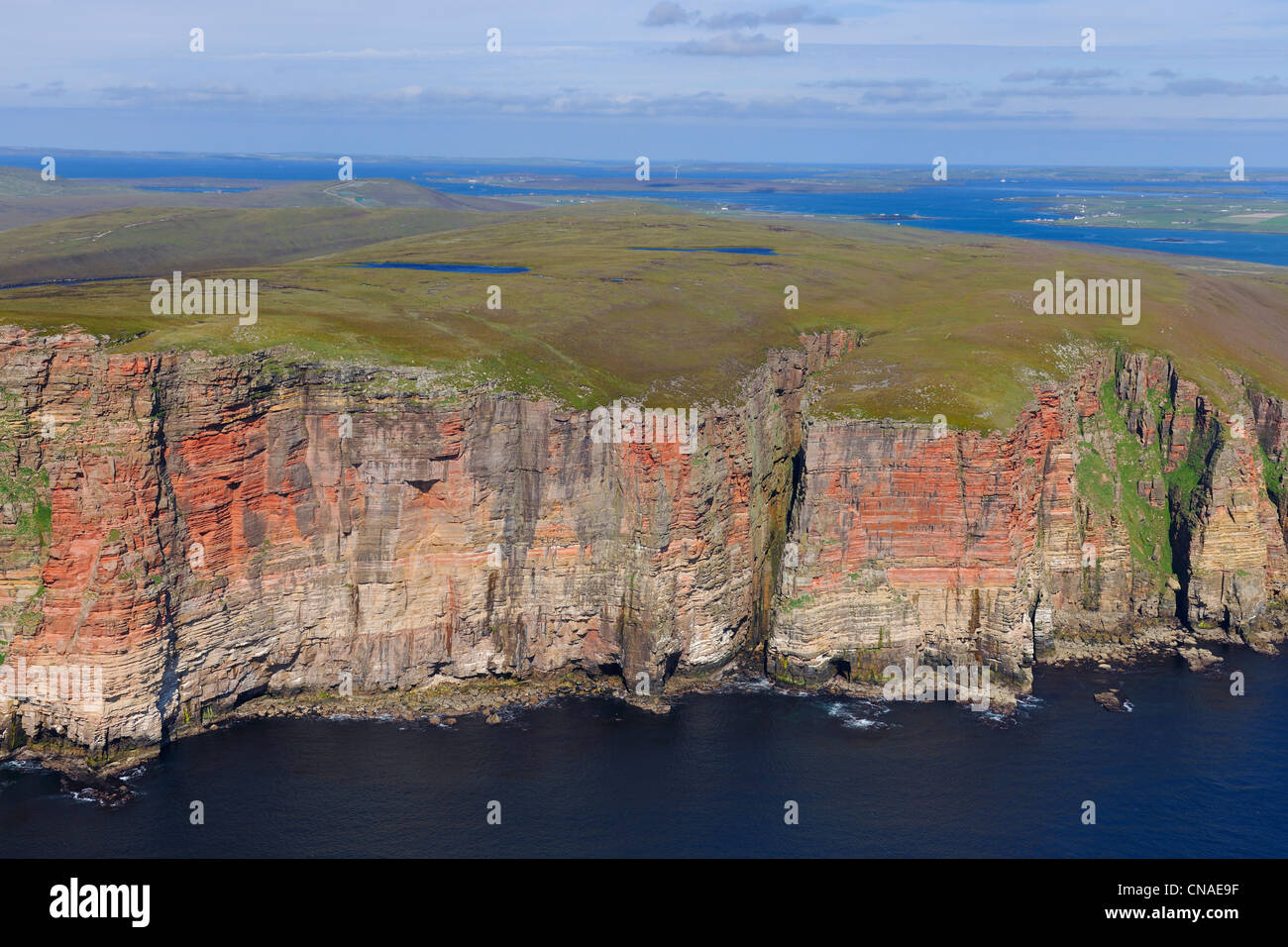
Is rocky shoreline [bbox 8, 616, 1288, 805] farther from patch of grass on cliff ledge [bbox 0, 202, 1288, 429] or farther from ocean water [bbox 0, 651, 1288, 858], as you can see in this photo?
patch of grass on cliff ledge [bbox 0, 202, 1288, 429]

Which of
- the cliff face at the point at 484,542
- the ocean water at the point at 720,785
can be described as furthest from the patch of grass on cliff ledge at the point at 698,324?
the ocean water at the point at 720,785

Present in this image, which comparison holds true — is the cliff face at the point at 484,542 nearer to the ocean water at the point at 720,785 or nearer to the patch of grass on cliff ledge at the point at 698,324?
the patch of grass on cliff ledge at the point at 698,324

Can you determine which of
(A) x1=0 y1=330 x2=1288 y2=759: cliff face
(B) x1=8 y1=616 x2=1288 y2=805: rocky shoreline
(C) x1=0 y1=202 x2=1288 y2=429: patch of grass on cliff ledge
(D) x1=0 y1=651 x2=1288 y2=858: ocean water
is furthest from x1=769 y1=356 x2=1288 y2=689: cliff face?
(D) x1=0 y1=651 x2=1288 y2=858: ocean water

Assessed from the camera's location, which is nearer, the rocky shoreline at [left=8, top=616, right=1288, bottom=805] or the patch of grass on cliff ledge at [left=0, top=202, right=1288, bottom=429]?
the rocky shoreline at [left=8, top=616, right=1288, bottom=805]

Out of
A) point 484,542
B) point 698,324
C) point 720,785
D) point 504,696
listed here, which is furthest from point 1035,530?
point 504,696

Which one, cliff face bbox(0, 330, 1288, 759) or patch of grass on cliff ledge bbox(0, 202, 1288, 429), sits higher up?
patch of grass on cliff ledge bbox(0, 202, 1288, 429)

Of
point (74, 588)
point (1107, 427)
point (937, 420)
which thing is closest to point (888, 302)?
point (1107, 427)
